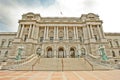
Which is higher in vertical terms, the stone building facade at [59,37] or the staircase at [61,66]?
the stone building facade at [59,37]

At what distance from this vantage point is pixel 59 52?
30750 millimetres

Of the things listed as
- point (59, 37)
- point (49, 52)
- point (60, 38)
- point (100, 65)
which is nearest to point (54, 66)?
point (100, 65)

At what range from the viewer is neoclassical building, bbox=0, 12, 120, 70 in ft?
95.5

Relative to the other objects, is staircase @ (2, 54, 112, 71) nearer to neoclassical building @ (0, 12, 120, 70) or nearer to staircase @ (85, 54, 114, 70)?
staircase @ (85, 54, 114, 70)

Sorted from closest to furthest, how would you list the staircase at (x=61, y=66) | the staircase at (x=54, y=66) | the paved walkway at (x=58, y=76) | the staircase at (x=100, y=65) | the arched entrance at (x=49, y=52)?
the paved walkway at (x=58, y=76) < the staircase at (x=54, y=66) < the staircase at (x=61, y=66) < the staircase at (x=100, y=65) < the arched entrance at (x=49, y=52)

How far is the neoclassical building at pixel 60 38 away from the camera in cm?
2911

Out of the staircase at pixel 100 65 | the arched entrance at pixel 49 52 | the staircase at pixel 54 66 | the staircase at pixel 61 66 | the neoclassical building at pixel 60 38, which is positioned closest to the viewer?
the staircase at pixel 54 66

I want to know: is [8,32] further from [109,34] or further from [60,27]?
[109,34]

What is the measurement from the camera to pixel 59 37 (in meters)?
33.5

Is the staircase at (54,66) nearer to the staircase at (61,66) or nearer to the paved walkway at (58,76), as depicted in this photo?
the staircase at (61,66)

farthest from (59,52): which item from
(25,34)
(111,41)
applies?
(111,41)

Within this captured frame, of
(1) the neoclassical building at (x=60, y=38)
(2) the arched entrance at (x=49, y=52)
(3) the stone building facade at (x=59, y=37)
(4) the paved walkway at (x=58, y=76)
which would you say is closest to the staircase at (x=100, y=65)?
(4) the paved walkway at (x=58, y=76)

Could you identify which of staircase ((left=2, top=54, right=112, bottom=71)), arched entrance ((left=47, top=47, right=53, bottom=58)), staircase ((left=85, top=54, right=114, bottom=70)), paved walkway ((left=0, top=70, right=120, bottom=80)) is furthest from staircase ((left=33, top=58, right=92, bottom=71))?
arched entrance ((left=47, top=47, right=53, bottom=58))

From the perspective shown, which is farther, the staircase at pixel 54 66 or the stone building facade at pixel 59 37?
the stone building facade at pixel 59 37
